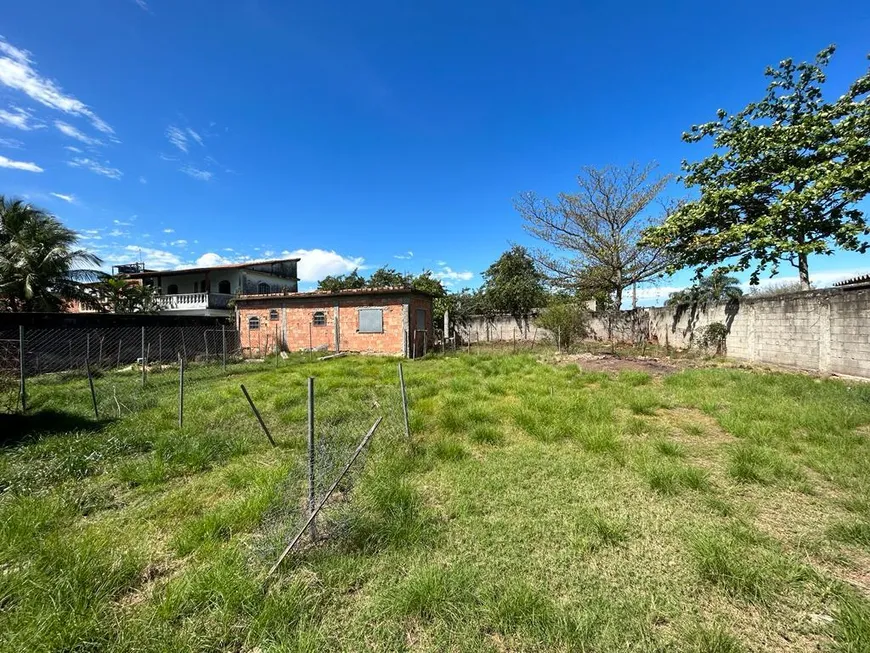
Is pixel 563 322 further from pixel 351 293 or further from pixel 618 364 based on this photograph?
pixel 351 293

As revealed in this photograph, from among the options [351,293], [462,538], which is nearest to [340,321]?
[351,293]

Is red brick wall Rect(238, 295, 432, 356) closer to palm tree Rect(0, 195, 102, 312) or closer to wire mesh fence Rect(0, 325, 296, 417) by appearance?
wire mesh fence Rect(0, 325, 296, 417)

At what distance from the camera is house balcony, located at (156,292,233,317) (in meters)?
22.0

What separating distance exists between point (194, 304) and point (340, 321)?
39.7 ft

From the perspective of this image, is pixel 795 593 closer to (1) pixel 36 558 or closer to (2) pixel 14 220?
(1) pixel 36 558

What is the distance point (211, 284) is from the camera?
80.5 feet

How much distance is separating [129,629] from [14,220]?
20.9 meters

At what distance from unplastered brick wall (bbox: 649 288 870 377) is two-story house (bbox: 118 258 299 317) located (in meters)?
24.0

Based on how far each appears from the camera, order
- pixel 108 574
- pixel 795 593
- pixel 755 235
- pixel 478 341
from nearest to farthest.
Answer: pixel 795 593, pixel 108 574, pixel 755 235, pixel 478 341

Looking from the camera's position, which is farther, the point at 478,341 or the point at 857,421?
the point at 478,341

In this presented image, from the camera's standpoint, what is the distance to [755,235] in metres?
11.8

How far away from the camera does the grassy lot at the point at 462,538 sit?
6.41ft

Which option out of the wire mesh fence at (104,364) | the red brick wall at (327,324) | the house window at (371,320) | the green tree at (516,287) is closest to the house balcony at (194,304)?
the red brick wall at (327,324)

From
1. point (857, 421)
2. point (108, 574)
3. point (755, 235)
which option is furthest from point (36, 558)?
point (755, 235)
